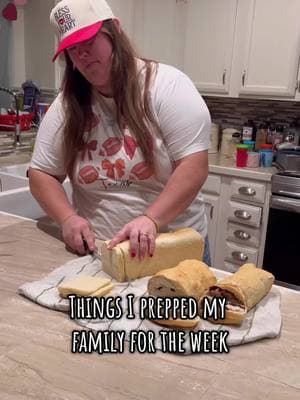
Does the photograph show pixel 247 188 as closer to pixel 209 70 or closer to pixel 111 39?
pixel 209 70

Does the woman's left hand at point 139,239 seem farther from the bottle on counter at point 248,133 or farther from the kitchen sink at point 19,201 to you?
the bottle on counter at point 248,133

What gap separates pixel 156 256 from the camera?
83 cm

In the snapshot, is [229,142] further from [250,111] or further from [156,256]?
[156,256]

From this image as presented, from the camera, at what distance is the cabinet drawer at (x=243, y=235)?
7.59 feet

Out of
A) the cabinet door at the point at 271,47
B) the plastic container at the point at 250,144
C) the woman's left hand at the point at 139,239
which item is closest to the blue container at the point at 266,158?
the plastic container at the point at 250,144

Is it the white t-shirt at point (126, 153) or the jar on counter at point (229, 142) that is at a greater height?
the white t-shirt at point (126, 153)

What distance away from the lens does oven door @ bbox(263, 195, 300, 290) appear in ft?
7.01

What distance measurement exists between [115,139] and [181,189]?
21 cm

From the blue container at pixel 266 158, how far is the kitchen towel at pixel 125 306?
161 cm

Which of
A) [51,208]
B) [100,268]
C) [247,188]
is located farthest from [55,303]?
[247,188]

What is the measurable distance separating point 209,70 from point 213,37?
18cm

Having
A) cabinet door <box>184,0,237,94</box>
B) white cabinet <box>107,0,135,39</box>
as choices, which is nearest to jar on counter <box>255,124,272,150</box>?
cabinet door <box>184,0,237,94</box>

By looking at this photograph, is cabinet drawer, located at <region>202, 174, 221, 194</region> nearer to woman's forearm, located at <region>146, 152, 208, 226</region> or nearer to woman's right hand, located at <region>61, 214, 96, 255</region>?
woman's forearm, located at <region>146, 152, 208, 226</region>

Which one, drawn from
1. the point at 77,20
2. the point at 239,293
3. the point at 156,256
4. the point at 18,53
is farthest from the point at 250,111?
the point at 239,293
